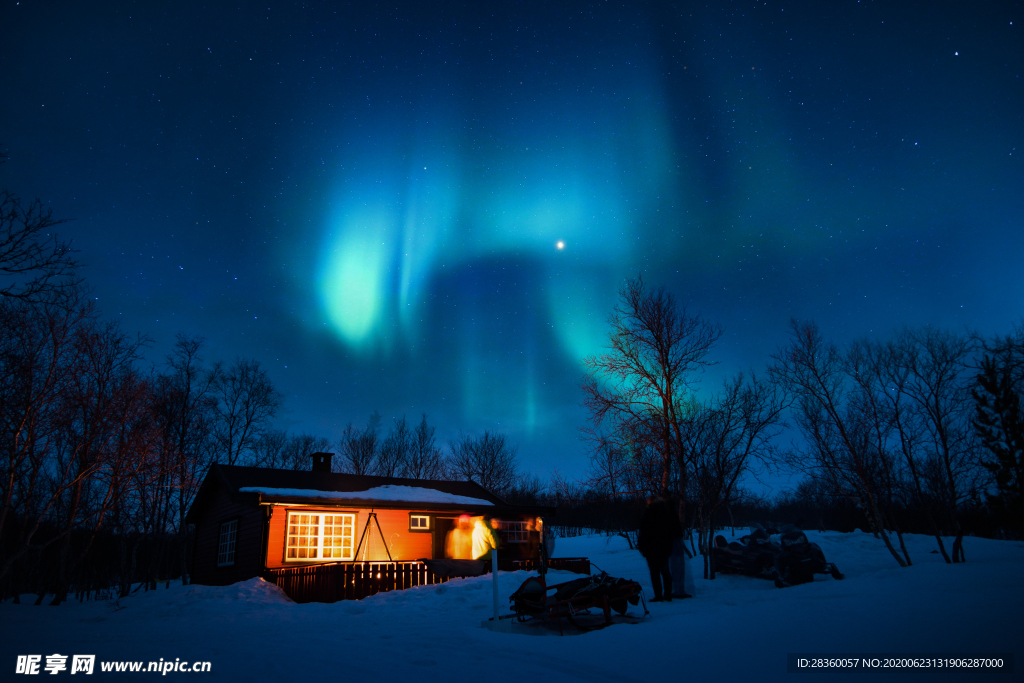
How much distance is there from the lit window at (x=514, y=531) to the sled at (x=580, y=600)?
13939 mm

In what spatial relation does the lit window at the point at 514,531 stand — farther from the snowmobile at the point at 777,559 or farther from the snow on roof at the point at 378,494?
the snowmobile at the point at 777,559

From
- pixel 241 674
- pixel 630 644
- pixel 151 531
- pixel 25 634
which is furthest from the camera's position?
pixel 151 531

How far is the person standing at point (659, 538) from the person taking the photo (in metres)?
10.8

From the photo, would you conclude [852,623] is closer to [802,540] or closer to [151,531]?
[802,540]

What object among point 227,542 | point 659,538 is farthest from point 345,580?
point 659,538

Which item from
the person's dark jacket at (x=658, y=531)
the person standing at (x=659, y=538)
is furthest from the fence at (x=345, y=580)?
the person's dark jacket at (x=658, y=531)

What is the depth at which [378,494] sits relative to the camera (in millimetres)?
21281

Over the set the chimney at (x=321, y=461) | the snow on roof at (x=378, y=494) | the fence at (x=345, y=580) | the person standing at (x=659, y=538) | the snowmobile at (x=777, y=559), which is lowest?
the fence at (x=345, y=580)

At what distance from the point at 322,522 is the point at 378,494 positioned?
2512 mm

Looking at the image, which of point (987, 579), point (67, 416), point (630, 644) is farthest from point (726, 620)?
point (67, 416)

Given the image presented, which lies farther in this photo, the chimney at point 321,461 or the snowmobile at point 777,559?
the chimney at point 321,461

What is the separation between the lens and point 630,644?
6.67m

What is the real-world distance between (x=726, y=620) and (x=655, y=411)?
35.5ft

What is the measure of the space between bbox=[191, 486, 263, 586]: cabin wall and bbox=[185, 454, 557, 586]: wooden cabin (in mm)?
36
